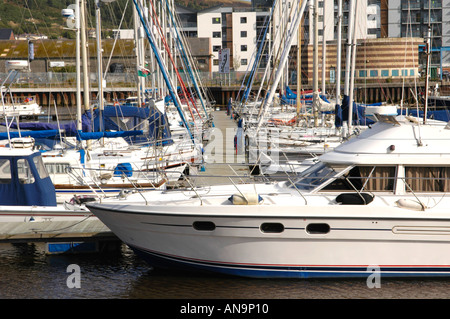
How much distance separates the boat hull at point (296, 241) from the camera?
10070mm

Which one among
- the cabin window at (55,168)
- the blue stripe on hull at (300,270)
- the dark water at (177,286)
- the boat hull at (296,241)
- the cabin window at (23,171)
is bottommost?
the dark water at (177,286)

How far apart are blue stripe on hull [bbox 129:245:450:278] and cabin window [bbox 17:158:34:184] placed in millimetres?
4382

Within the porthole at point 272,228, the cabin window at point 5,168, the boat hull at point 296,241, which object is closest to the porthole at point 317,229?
the boat hull at point 296,241

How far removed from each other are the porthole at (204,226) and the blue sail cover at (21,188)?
503cm

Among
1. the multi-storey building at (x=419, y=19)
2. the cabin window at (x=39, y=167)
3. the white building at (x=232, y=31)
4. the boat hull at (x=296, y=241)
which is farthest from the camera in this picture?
the white building at (x=232, y=31)

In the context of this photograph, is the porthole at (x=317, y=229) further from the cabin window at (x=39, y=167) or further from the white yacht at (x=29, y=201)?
the cabin window at (x=39, y=167)

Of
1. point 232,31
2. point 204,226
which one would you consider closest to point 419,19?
point 232,31

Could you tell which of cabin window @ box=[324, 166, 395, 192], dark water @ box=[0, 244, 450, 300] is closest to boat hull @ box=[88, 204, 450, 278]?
dark water @ box=[0, 244, 450, 300]

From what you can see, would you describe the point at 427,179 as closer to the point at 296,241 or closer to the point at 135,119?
the point at 296,241

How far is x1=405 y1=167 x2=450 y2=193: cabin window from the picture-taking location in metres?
10.8

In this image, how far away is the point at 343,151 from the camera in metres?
11.5

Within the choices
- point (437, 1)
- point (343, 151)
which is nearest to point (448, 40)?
point (437, 1)

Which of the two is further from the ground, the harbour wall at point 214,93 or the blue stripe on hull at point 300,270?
the harbour wall at point 214,93
